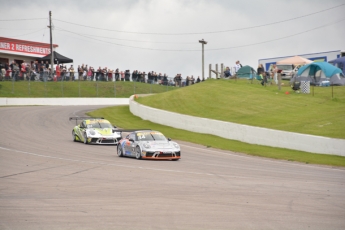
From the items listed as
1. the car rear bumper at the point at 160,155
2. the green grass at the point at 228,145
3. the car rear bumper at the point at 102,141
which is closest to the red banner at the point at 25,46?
the green grass at the point at 228,145

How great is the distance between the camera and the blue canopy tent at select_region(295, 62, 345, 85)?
161 ft

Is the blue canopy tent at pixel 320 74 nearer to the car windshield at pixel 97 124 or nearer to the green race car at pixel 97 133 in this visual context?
the car windshield at pixel 97 124

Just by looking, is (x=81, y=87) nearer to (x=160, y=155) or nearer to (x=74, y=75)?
(x=74, y=75)

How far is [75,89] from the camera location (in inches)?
2405

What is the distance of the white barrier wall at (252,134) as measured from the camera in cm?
2589

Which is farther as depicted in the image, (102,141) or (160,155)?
(102,141)

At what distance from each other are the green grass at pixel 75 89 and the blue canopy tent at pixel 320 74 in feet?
63.5

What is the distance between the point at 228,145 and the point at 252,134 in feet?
5.62

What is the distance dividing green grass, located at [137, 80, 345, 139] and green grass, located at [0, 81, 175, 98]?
→ 1233 centimetres

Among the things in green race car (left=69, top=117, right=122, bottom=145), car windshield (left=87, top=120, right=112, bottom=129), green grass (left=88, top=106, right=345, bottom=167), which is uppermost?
car windshield (left=87, top=120, right=112, bottom=129)

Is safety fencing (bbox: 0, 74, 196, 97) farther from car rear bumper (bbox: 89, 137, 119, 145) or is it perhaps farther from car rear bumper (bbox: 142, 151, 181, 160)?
car rear bumper (bbox: 142, 151, 181, 160)

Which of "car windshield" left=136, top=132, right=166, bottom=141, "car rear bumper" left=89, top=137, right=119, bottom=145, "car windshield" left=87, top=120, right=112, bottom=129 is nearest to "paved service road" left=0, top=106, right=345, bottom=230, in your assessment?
"car windshield" left=136, top=132, right=166, bottom=141

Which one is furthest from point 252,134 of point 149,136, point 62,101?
point 62,101

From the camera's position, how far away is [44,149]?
86.2ft
